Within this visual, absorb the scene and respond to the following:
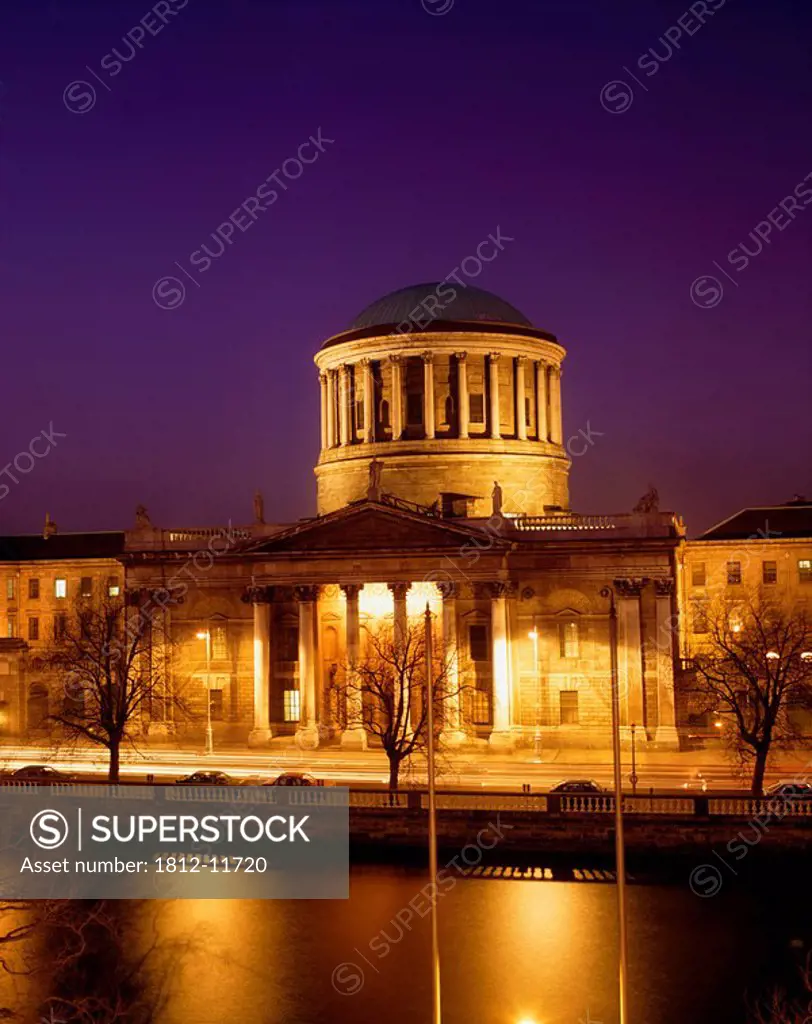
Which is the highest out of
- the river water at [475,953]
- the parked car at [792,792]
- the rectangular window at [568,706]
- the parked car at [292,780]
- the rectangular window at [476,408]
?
the rectangular window at [476,408]

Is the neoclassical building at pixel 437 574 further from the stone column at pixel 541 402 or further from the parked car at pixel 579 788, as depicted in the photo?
the parked car at pixel 579 788

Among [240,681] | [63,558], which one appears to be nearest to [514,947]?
[240,681]

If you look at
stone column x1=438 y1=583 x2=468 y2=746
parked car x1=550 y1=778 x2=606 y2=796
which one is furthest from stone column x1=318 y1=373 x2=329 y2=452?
parked car x1=550 y1=778 x2=606 y2=796

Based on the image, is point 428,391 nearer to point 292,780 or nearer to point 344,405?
point 344,405

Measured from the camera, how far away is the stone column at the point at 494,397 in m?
87.5

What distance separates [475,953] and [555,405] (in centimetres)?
5453

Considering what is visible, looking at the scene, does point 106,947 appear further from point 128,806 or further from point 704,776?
point 704,776

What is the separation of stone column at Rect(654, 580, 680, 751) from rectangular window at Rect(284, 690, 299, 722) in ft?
63.3

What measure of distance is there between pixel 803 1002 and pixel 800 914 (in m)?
7.49

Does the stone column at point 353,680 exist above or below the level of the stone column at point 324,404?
below

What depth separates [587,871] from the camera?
50.9 meters

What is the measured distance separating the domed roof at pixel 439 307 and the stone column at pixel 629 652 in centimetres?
2243

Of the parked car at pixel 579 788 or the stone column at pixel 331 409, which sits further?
the stone column at pixel 331 409

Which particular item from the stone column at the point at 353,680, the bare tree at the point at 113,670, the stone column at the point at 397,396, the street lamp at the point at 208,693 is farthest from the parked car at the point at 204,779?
the stone column at the point at 397,396
